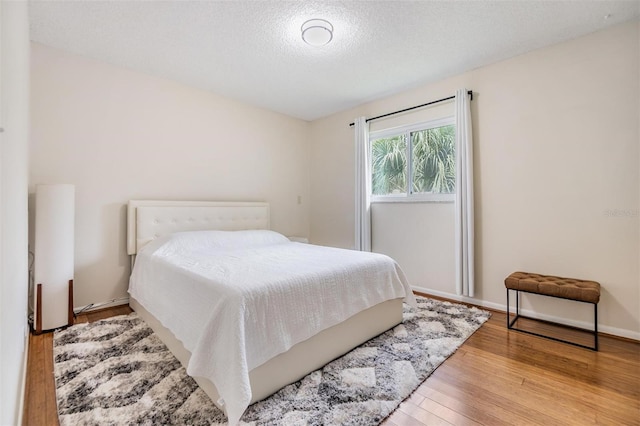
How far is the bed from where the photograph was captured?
1.46 meters

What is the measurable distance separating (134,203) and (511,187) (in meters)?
3.79

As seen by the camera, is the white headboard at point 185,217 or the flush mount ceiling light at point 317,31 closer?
the flush mount ceiling light at point 317,31

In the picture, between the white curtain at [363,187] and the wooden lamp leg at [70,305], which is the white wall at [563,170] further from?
the wooden lamp leg at [70,305]

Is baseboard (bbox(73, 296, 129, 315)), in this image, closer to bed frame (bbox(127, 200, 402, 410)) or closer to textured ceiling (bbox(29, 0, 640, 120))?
bed frame (bbox(127, 200, 402, 410))

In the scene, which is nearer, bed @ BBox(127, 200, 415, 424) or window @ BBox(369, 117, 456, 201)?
bed @ BBox(127, 200, 415, 424)

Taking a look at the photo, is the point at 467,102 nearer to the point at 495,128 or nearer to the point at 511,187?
the point at 495,128

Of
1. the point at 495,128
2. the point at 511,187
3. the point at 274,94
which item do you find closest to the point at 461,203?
the point at 511,187

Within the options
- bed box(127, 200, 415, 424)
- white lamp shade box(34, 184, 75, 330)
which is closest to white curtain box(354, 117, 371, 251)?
bed box(127, 200, 415, 424)

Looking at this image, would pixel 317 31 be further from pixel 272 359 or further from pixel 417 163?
pixel 272 359

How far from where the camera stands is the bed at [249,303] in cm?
146

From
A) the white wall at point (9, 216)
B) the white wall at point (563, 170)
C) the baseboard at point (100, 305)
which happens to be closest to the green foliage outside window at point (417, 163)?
the white wall at point (563, 170)

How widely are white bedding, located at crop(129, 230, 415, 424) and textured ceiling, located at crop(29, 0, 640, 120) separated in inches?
70.4

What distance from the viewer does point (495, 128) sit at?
2.92m

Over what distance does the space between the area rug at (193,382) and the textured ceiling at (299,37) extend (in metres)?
2.47
